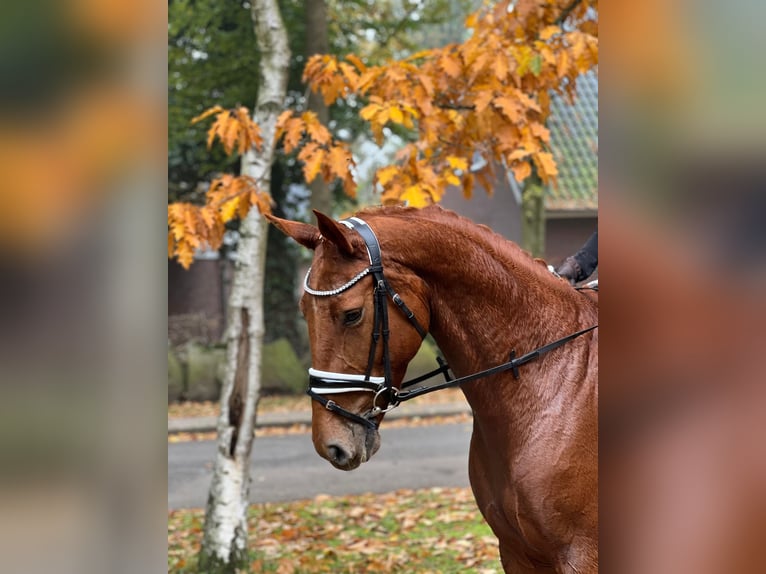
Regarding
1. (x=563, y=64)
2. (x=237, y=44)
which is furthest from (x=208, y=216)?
(x=237, y=44)

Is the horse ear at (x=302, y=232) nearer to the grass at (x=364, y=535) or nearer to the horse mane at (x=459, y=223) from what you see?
the horse mane at (x=459, y=223)

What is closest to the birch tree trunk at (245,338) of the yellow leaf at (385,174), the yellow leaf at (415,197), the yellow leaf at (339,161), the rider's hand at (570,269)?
the yellow leaf at (339,161)

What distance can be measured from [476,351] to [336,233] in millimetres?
674

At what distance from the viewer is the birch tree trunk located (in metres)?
5.11

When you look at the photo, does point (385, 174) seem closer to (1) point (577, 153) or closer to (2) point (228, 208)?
(2) point (228, 208)

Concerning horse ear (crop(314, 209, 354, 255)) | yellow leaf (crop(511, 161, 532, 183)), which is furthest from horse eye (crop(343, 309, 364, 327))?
yellow leaf (crop(511, 161, 532, 183))
